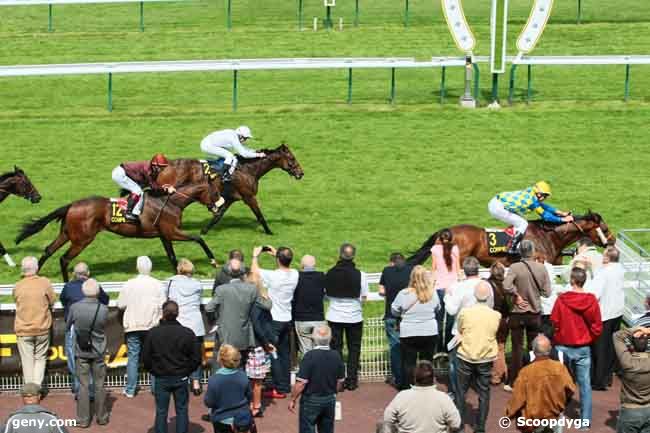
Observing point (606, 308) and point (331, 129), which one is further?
point (331, 129)

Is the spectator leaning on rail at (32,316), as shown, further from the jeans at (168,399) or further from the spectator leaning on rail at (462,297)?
the spectator leaning on rail at (462,297)

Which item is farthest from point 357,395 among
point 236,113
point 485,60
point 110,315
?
point 485,60

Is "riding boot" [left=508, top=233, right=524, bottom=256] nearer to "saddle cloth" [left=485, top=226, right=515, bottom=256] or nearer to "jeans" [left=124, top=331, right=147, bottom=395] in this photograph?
"saddle cloth" [left=485, top=226, right=515, bottom=256]

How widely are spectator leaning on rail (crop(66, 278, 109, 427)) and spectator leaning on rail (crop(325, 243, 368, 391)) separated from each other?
83.4 inches

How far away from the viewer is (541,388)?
30.6 feet

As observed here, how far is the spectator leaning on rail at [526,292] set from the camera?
11383mm

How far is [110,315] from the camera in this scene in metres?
11.6

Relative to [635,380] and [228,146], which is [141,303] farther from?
[228,146]

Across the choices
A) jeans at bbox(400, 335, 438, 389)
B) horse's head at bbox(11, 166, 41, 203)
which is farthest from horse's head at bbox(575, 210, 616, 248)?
horse's head at bbox(11, 166, 41, 203)

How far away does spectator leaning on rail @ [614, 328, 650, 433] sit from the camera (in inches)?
372

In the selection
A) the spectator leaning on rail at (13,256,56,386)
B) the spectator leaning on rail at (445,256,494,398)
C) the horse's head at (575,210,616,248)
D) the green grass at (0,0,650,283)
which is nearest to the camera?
the spectator leaning on rail at (445,256,494,398)

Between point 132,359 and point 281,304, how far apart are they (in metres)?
1.46

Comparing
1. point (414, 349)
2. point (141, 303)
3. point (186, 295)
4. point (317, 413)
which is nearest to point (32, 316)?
point (141, 303)

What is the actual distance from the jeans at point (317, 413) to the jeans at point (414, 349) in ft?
5.11
